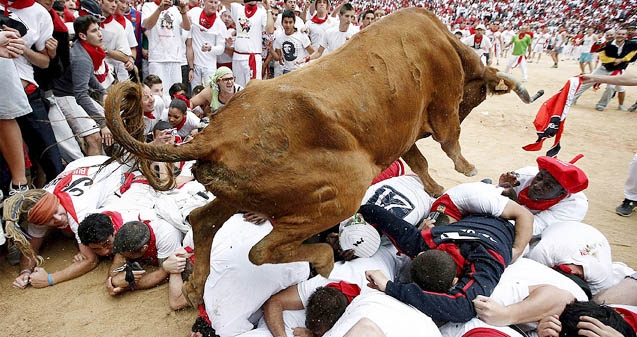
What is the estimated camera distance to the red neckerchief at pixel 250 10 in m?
7.57

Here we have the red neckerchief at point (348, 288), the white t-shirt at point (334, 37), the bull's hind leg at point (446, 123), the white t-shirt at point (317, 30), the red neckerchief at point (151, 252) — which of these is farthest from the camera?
the white t-shirt at point (317, 30)

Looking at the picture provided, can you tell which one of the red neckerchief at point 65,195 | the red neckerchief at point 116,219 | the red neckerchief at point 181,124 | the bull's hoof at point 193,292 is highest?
the red neckerchief at point 181,124

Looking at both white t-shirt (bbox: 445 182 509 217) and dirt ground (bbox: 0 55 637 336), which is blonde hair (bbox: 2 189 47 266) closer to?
dirt ground (bbox: 0 55 637 336)

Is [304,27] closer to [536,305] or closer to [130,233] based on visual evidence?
[130,233]

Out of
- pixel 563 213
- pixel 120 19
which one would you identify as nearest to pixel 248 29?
pixel 120 19

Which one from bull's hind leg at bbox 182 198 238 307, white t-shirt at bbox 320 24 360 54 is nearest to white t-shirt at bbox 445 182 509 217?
bull's hind leg at bbox 182 198 238 307

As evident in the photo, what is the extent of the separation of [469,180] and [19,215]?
5.32 metres

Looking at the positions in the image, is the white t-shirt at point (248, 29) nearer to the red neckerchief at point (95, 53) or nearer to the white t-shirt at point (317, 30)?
the white t-shirt at point (317, 30)

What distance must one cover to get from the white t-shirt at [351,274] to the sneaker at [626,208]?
3691 millimetres

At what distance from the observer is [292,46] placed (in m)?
8.22

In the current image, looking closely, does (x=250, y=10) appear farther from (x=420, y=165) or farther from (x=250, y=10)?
(x=420, y=165)

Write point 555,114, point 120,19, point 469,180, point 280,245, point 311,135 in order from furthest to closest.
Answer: point 120,19, point 469,180, point 555,114, point 280,245, point 311,135

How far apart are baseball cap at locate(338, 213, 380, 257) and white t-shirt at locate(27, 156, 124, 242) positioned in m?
2.19

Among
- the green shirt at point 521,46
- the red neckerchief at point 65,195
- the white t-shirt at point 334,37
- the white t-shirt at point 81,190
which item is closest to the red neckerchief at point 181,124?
the white t-shirt at point 81,190
